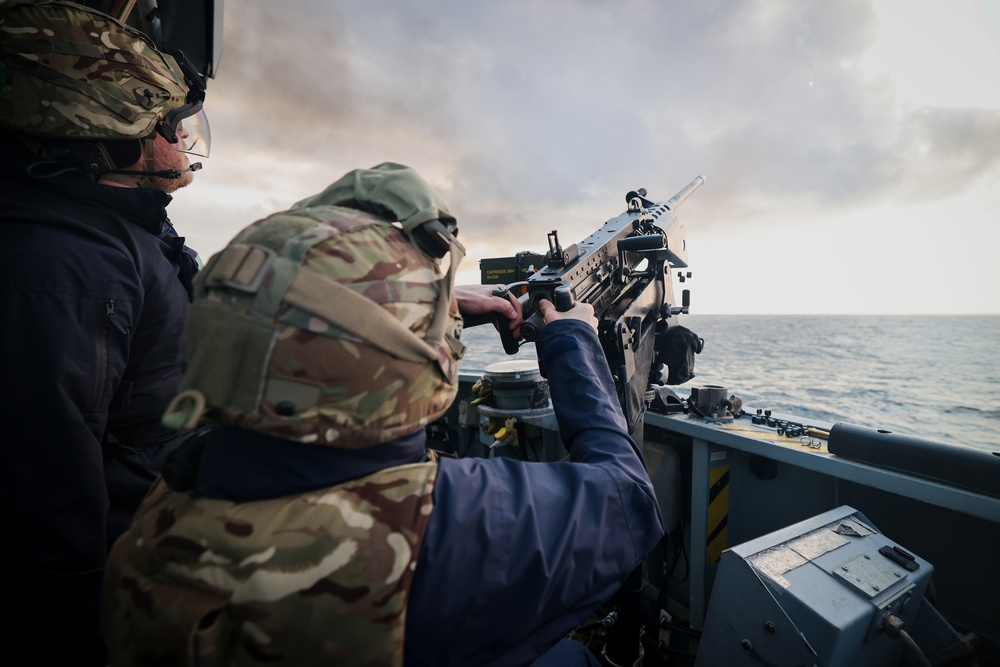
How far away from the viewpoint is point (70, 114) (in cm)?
157

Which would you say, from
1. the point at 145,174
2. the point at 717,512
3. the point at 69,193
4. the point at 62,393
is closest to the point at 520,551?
the point at 62,393

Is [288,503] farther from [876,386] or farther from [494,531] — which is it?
[876,386]

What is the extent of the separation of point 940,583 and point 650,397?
171 centimetres

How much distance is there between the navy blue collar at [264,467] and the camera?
0.83m

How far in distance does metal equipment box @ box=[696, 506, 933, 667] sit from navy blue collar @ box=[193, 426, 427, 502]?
1.43 meters

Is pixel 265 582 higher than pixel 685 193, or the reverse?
pixel 685 193

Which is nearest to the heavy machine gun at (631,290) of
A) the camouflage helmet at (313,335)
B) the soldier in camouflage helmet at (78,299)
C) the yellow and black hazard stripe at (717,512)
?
the yellow and black hazard stripe at (717,512)

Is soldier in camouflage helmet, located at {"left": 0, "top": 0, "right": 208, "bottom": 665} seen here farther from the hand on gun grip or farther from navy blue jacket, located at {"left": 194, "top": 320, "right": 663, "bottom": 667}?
the hand on gun grip

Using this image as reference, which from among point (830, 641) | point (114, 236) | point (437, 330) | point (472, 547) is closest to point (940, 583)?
point (830, 641)

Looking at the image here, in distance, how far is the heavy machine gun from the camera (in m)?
2.33

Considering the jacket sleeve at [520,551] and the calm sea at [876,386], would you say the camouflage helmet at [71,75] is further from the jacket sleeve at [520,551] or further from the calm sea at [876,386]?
the calm sea at [876,386]

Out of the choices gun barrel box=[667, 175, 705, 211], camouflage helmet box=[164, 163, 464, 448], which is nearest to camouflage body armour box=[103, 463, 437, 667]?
camouflage helmet box=[164, 163, 464, 448]

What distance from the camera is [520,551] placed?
3.01ft

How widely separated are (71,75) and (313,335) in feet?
5.61
